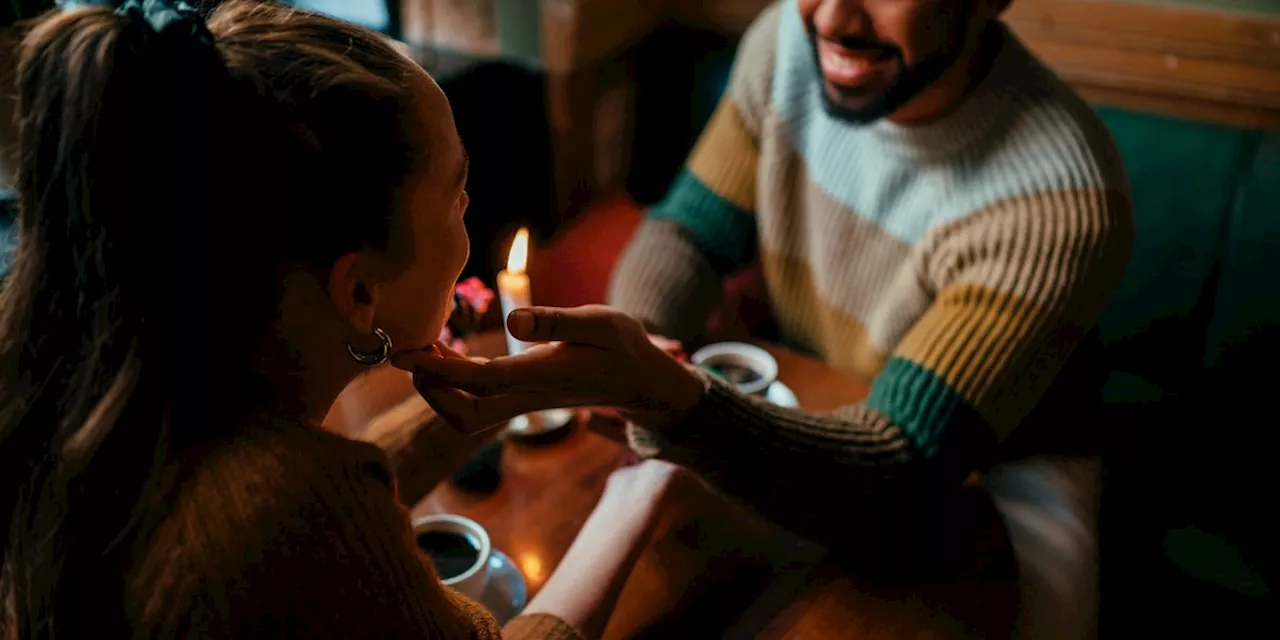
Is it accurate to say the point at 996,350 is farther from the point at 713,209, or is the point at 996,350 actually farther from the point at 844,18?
the point at 713,209

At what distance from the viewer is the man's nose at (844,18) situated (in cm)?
129

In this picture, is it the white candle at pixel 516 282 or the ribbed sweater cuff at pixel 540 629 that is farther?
the white candle at pixel 516 282

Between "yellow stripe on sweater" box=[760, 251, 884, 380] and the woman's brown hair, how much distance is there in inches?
38.5

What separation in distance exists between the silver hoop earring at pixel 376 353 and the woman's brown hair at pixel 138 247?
0.33ft

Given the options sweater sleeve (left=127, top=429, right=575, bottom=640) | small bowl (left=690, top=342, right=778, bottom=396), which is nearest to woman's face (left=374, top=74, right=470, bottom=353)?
sweater sleeve (left=127, top=429, right=575, bottom=640)

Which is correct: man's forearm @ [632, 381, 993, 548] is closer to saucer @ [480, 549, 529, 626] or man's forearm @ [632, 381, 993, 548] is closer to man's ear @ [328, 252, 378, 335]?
saucer @ [480, 549, 529, 626]

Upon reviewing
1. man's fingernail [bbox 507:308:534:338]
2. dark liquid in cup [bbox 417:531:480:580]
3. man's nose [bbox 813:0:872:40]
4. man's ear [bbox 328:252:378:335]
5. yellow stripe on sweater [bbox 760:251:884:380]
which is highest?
man's nose [bbox 813:0:872:40]

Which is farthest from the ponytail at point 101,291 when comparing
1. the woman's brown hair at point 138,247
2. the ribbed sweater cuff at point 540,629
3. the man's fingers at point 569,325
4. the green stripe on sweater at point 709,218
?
the green stripe on sweater at point 709,218

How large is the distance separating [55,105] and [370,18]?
5.50 ft

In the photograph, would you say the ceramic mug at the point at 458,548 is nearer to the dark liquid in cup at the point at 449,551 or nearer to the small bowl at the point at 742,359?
the dark liquid in cup at the point at 449,551

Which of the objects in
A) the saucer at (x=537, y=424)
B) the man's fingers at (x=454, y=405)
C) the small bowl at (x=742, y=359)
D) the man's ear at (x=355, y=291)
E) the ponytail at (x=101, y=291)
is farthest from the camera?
the small bowl at (x=742, y=359)

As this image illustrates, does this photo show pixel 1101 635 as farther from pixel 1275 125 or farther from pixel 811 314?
pixel 1275 125

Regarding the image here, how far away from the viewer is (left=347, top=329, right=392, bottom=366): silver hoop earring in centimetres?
82

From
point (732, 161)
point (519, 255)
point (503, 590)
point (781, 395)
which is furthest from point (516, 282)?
point (732, 161)
